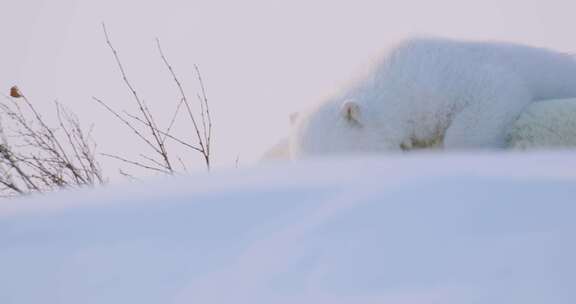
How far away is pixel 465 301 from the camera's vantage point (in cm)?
66

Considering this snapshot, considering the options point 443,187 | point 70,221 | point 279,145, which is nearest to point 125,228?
point 70,221

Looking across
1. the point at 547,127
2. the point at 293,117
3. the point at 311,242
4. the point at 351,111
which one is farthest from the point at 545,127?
the point at 311,242

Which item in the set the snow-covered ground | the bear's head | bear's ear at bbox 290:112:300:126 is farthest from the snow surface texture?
the snow-covered ground

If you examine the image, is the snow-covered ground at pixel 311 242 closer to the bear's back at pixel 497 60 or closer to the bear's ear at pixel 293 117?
the bear's back at pixel 497 60

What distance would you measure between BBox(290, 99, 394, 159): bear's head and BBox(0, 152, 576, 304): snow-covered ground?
3.25 meters

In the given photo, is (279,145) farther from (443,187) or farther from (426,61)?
(443,187)

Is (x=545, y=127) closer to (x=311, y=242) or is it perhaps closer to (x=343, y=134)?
(x=343, y=134)

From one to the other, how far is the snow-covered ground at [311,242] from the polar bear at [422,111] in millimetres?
3285

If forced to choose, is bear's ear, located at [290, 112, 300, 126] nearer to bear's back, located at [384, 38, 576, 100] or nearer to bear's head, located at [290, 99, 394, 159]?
bear's head, located at [290, 99, 394, 159]

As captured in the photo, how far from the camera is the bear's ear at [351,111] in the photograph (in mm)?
4176

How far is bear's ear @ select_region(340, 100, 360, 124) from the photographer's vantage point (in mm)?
4176

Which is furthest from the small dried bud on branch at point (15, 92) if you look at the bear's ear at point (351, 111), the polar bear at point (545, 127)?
the polar bear at point (545, 127)

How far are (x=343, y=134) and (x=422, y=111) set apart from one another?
444 mm

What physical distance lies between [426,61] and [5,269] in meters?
3.75
